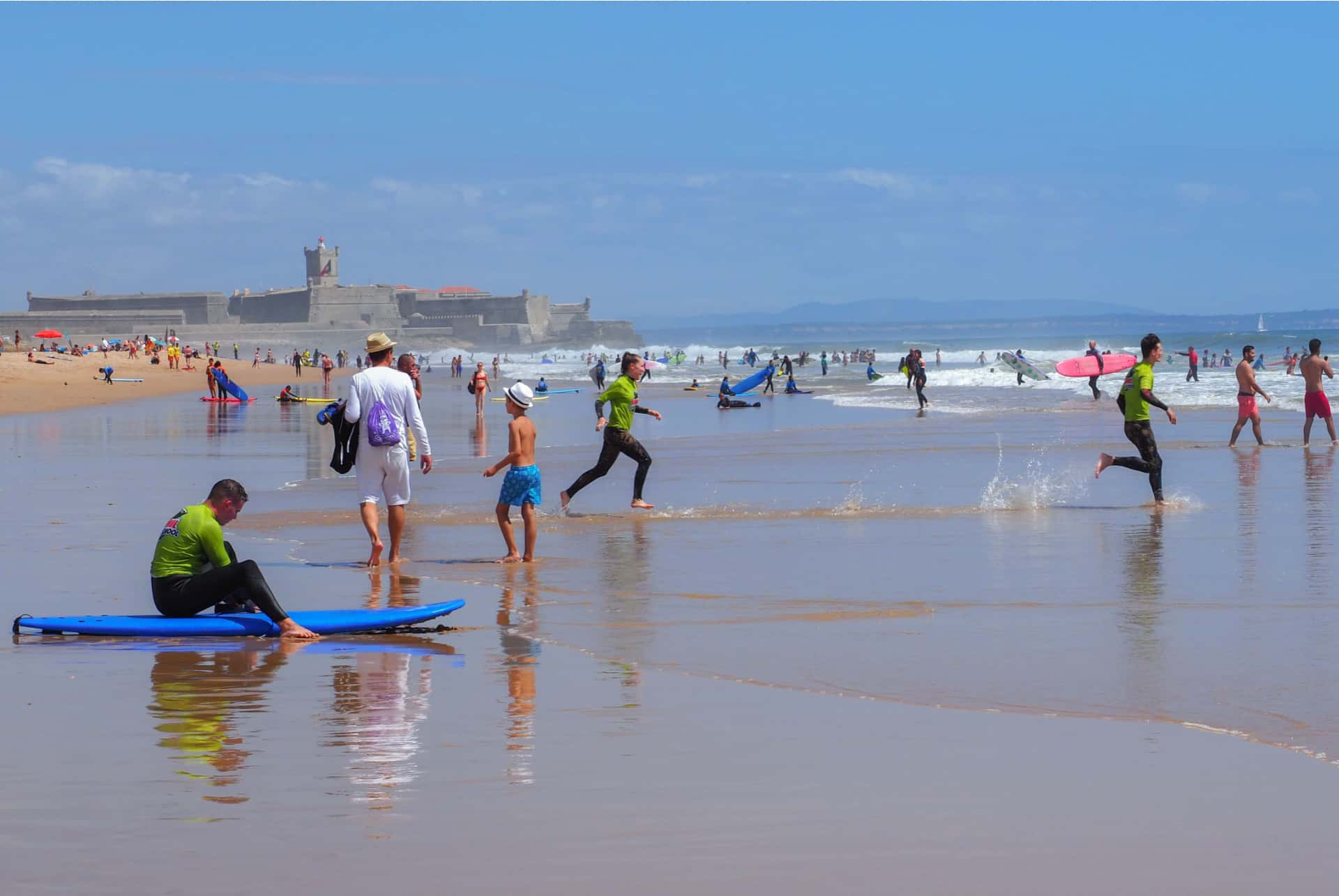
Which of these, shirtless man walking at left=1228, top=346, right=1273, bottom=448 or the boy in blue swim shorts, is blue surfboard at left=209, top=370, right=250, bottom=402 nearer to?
shirtless man walking at left=1228, top=346, right=1273, bottom=448

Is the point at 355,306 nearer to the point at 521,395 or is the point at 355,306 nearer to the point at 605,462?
the point at 605,462

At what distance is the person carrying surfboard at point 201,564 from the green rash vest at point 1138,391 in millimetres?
8324

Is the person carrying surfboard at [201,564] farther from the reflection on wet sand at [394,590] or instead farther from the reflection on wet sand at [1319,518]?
the reflection on wet sand at [1319,518]

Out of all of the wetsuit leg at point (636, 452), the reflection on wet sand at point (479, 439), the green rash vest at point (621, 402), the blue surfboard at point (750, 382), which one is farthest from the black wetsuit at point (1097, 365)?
the green rash vest at point (621, 402)

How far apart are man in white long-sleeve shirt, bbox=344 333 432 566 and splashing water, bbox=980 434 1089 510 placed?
5577 mm

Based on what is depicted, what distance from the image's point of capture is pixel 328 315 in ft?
467

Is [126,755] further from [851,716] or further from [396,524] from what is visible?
[396,524]

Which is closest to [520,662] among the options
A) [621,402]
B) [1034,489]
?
[621,402]

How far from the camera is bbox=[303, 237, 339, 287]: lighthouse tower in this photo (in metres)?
151

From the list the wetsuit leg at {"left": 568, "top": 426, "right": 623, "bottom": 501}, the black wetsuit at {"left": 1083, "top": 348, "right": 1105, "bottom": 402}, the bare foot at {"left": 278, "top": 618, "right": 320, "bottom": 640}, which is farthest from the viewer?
the black wetsuit at {"left": 1083, "top": 348, "right": 1105, "bottom": 402}

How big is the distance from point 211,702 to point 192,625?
1.40 meters

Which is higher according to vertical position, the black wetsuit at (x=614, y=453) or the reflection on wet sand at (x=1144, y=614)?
the black wetsuit at (x=614, y=453)

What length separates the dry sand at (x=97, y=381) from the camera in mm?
39406

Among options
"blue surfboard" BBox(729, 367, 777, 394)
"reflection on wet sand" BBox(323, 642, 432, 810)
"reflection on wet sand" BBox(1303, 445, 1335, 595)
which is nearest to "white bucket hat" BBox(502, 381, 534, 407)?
"reflection on wet sand" BBox(323, 642, 432, 810)
